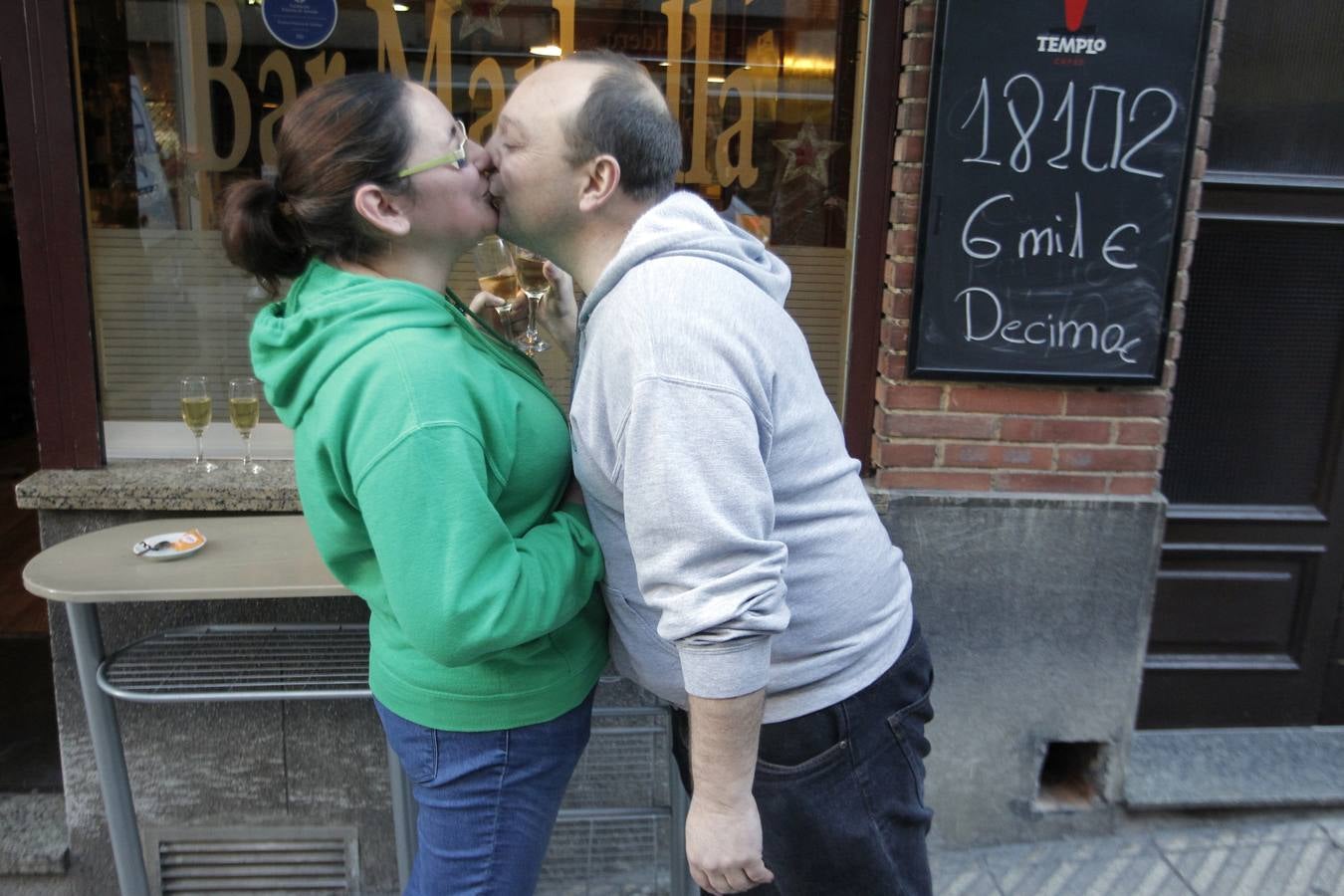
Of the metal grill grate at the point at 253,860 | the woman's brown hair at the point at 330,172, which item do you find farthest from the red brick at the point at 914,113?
the metal grill grate at the point at 253,860

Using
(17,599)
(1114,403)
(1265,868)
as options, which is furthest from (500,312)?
(17,599)

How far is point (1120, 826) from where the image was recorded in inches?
118

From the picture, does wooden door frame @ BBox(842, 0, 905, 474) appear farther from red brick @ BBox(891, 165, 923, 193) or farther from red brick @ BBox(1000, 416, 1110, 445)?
red brick @ BBox(1000, 416, 1110, 445)

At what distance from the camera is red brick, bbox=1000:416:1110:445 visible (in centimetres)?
270

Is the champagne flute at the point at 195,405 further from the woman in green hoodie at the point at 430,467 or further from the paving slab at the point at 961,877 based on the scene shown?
the paving slab at the point at 961,877

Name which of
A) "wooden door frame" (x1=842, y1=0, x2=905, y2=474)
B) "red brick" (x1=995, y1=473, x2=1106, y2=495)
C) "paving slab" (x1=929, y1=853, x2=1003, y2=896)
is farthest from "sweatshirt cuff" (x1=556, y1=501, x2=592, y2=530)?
"paving slab" (x1=929, y1=853, x2=1003, y2=896)

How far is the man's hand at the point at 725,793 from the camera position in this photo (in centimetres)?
131

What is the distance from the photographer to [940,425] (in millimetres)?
2688

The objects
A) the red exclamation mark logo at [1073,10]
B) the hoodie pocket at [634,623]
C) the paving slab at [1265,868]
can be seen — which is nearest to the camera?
the hoodie pocket at [634,623]

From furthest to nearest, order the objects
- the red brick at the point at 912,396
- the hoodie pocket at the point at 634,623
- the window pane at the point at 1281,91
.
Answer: the window pane at the point at 1281,91, the red brick at the point at 912,396, the hoodie pocket at the point at 634,623

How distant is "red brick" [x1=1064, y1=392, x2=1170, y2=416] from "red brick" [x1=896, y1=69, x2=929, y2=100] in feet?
2.90

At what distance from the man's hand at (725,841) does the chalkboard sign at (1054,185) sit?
1545 millimetres

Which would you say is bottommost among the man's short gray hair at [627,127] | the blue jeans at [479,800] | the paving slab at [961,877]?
the paving slab at [961,877]

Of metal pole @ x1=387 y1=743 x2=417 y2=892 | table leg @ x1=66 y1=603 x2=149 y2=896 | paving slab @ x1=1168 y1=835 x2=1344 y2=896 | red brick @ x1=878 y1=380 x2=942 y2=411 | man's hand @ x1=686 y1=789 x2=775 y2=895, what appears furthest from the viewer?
paving slab @ x1=1168 y1=835 x2=1344 y2=896
